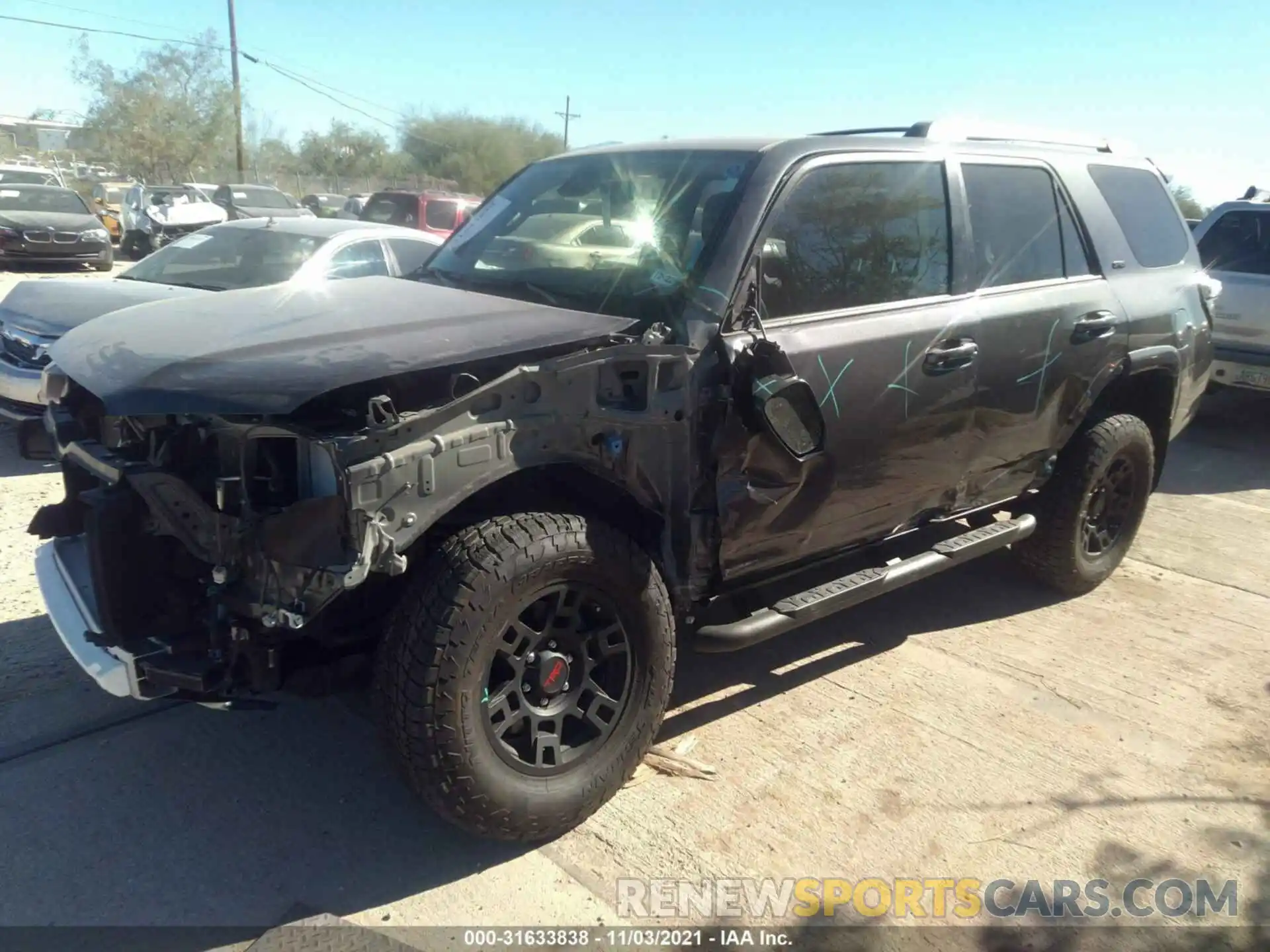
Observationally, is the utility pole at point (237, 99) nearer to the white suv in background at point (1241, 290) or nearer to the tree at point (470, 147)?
the tree at point (470, 147)

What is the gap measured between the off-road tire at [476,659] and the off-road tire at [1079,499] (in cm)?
261

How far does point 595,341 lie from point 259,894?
179 centimetres

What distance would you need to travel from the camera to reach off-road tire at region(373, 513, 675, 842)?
101 inches

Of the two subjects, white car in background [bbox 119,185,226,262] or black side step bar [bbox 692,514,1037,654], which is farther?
white car in background [bbox 119,185,226,262]

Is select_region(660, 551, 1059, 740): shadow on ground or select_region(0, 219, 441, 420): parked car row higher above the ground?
select_region(0, 219, 441, 420): parked car row

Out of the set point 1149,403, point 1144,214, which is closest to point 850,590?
point 1149,403

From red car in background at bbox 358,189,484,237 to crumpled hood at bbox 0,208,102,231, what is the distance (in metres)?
4.65

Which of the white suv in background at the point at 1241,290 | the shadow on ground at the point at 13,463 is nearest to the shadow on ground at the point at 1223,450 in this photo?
the white suv in background at the point at 1241,290

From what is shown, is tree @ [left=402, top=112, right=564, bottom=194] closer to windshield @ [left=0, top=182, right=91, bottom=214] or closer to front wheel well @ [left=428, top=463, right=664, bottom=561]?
windshield @ [left=0, top=182, right=91, bottom=214]

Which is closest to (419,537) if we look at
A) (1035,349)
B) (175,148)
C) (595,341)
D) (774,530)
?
(595,341)

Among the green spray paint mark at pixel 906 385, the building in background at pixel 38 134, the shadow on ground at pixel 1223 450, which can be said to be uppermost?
the building in background at pixel 38 134

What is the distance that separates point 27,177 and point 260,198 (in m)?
4.48

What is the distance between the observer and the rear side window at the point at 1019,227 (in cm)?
401

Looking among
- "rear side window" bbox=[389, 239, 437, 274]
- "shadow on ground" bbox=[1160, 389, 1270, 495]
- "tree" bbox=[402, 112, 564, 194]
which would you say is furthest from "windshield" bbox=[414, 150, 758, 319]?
"tree" bbox=[402, 112, 564, 194]
